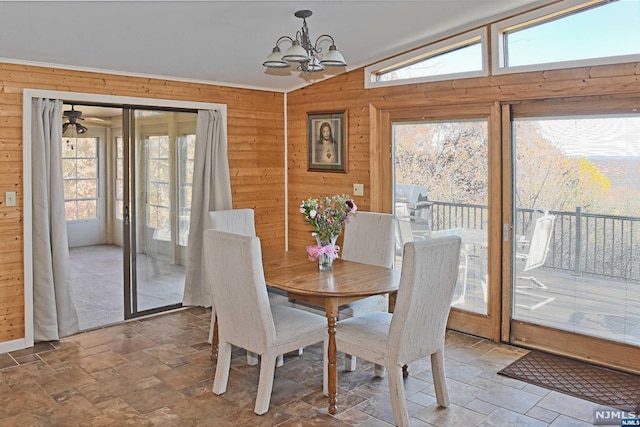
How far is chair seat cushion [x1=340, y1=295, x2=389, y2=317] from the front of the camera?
150 inches

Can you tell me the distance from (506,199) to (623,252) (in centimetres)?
92

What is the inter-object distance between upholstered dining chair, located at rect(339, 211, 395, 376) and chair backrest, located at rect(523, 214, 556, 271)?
1.09m

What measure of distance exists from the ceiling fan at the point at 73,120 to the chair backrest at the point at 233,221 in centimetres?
136

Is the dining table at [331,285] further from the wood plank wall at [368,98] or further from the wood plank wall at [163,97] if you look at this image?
the wood plank wall at [163,97]

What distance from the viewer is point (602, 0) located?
370 centimetres

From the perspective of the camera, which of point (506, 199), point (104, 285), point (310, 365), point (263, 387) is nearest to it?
point (263, 387)

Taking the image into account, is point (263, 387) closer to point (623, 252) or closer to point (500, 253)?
point (500, 253)

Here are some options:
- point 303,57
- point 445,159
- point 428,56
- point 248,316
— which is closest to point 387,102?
point 428,56

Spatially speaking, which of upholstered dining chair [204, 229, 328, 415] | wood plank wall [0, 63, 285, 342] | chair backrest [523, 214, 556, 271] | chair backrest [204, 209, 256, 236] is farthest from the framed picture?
upholstered dining chair [204, 229, 328, 415]

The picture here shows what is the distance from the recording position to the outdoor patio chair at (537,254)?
414 centimetres

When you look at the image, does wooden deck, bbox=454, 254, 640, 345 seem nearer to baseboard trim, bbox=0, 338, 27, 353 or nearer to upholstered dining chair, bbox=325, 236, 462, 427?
upholstered dining chair, bbox=325, 236, 462, 427

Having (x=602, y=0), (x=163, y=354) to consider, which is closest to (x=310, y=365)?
(x=163, y=354)

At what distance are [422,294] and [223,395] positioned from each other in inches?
57.6

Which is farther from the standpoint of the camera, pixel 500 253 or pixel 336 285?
pixel 500 253
